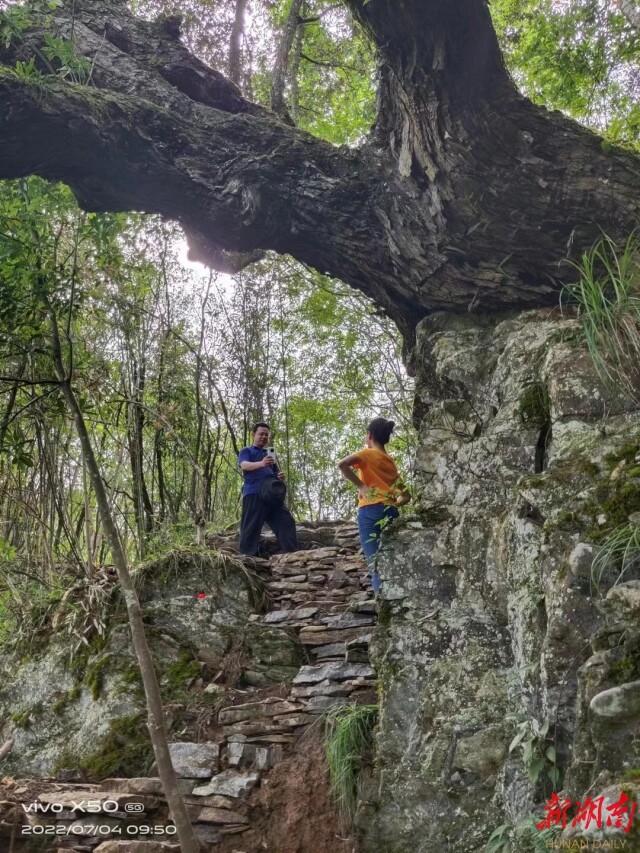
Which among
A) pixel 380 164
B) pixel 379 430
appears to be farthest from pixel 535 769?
pixel 380 164

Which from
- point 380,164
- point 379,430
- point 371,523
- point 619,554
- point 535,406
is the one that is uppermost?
point 380,164

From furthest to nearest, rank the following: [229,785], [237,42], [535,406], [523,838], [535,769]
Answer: [237,42] < [535,406] < [229,785] < [535,769] < [523,838]

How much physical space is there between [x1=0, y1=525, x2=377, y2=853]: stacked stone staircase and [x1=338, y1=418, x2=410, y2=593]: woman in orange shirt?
739 mm

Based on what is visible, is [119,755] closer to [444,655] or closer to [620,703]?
[444,655]

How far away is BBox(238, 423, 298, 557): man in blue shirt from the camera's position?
24.2 feet

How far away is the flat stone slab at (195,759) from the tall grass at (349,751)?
0.81m

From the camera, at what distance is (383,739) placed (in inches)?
172

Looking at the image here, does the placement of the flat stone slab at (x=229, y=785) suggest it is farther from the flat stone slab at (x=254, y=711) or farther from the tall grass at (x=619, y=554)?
the tall grass at (x=619, y=554)

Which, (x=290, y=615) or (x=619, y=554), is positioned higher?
(x=619, y=554)

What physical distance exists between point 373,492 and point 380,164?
111 inches

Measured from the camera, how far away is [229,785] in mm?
4625

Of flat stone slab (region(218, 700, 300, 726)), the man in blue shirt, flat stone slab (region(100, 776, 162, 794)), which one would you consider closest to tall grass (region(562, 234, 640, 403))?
flat stone slab (region(218, 700, 300, 726))

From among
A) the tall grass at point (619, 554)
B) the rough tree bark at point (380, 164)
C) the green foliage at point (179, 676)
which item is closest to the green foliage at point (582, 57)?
the rough tree bark at point (380, 164)

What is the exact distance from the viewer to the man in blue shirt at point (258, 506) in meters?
7.38
